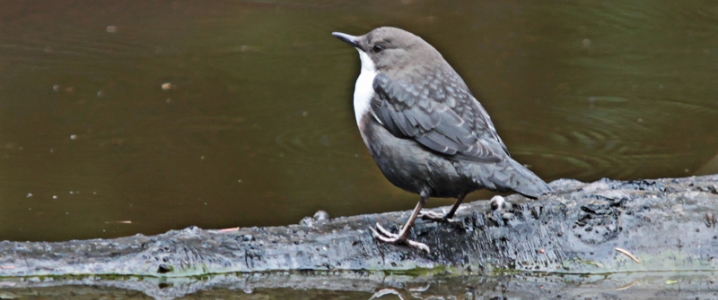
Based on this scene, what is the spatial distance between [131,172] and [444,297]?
10.6 ft

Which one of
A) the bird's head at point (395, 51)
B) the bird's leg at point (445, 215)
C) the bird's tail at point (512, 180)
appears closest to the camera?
the bird's tail at point (512, 180)

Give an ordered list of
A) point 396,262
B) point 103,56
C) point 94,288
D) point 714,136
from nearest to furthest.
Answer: point 94,288 → point 396,262 → point 714,136 → point 103,56

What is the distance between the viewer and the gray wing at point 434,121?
410 centimetres

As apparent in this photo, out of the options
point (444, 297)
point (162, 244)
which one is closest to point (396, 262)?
point (444, 297)

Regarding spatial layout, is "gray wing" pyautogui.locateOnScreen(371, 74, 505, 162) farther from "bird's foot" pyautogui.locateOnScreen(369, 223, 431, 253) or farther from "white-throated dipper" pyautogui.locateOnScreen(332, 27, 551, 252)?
"bird's foot" pyautogui.locateOnScreen(369, 223, 431, 253)

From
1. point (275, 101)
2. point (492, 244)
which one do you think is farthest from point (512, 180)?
point (275, 101)

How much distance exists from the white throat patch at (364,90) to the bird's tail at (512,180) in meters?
0.68

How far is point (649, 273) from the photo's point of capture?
13.3 feet

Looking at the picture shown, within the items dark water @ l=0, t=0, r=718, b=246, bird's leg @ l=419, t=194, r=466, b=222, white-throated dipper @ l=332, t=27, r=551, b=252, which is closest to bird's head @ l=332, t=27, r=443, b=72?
white-throated dipper @ l=332, t=27, r=551, b=252

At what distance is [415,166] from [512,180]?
1.54ft

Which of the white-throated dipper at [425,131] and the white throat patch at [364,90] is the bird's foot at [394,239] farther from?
the white throat patch at [364,90]

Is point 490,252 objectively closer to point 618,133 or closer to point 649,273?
point 649,273

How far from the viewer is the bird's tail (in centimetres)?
389

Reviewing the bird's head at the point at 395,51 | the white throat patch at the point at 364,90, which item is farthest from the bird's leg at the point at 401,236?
the bird's head at the point at 395,51
